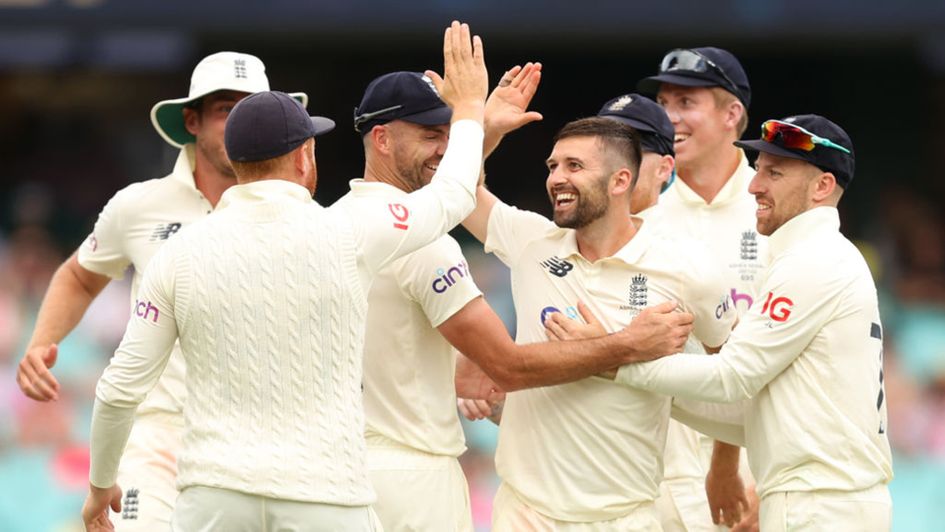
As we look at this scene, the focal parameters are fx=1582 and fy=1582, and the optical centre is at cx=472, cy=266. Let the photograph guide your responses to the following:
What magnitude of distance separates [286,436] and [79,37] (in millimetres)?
9066

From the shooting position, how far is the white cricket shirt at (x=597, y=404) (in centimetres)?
560

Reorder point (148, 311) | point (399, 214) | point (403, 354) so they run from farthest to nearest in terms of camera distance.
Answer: point (403, 354) → point (399, 214) → point (148, 311)

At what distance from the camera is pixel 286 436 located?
15.7ft

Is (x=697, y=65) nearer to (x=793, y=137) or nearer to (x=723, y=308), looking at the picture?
(x=793, y=137)

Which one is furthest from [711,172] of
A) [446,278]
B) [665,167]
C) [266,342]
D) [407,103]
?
[266,342]

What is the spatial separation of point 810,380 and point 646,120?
129 centimetres

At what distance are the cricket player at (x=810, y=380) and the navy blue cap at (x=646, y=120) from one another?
0.68 metres

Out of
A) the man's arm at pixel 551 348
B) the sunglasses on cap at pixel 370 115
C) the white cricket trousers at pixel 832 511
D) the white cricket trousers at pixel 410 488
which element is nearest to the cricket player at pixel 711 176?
the white cricket trousers at pixel 832 511

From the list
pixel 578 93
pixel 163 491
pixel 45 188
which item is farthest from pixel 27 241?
pixel 163 491

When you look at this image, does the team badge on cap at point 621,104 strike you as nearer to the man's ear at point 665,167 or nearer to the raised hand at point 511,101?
the man's ear at point 665,167

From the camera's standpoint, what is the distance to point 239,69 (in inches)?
255

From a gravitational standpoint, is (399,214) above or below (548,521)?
above

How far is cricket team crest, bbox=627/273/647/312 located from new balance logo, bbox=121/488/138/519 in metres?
2.04

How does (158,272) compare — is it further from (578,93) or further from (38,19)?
(578,93)
